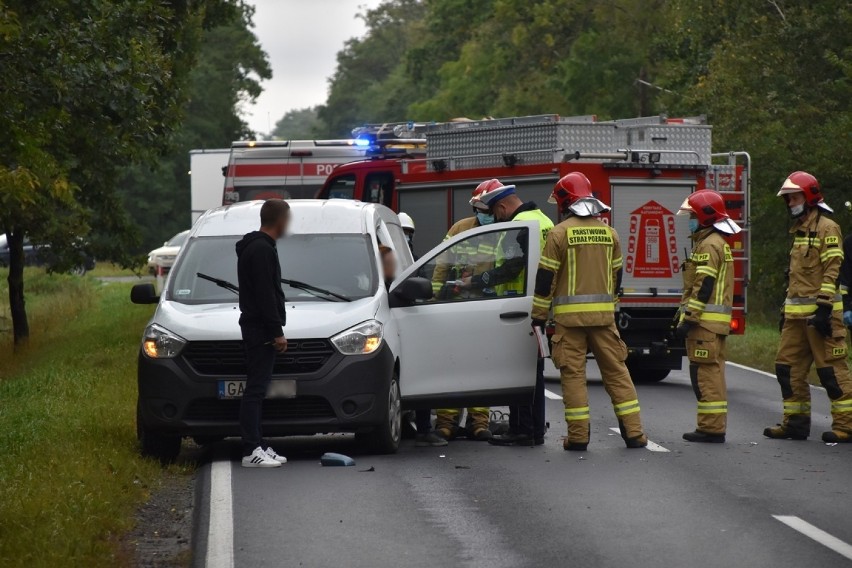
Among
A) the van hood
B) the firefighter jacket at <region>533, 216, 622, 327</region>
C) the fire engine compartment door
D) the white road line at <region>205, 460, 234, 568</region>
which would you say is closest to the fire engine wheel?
the fire engine compartment door

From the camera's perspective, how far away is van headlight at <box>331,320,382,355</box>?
10.8 m

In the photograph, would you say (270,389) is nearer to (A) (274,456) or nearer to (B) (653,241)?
(A) (274,456)

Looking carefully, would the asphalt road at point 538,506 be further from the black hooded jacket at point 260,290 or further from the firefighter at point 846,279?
the firefighter at point 846,279

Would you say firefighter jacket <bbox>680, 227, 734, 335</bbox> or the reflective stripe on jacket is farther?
firefighter jacket <bbox>680, 227, 734, 335</bbox>

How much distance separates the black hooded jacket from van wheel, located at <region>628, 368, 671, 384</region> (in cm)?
827

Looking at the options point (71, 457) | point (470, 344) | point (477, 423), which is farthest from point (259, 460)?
point (477, 423)

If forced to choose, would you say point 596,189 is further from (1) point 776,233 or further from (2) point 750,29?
(2) point 750,29

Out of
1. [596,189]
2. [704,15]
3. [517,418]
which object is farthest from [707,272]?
[704,15]

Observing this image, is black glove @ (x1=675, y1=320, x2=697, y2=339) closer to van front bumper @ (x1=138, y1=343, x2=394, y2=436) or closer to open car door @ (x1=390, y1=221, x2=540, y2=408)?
open car door @ (x1=390, y1=221, x2=540, y2=408)

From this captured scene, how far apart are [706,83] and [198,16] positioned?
11.4 metres

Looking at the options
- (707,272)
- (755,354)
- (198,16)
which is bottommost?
(755,354)

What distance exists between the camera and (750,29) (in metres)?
30.7

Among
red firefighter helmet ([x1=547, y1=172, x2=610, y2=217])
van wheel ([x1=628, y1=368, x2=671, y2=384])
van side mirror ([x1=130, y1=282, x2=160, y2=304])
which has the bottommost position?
van wheel ([x1=628, y1=368, x2=671, y2=384])

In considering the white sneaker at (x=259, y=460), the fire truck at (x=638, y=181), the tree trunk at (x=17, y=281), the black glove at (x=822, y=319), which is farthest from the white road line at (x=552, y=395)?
the tree trunk at (x=17, y=281)
